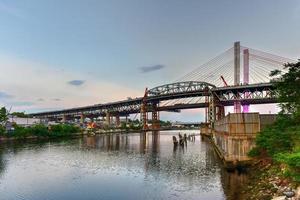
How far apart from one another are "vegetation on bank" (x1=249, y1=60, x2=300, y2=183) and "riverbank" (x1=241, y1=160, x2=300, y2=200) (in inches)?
33.2

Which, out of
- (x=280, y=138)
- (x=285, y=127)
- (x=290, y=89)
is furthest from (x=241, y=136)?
(x=290, y=89)

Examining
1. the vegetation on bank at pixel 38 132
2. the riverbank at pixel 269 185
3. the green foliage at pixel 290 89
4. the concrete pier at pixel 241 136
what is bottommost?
the vegetation on bank at pixel 38 132

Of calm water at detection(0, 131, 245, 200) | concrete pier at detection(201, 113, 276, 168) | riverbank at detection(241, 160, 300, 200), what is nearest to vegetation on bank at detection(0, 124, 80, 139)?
calm water at detection(0, 131, 245, 200)

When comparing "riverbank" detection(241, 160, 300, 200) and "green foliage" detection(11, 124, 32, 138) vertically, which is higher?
"riverbank" detection(241, 160, 300, 200)

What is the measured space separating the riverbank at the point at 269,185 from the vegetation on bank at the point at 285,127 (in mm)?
842

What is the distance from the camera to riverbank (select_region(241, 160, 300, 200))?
18.5 m

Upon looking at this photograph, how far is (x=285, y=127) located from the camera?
1197 inches

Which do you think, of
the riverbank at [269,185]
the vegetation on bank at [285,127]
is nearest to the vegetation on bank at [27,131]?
the vegetation on bank at [285,127]

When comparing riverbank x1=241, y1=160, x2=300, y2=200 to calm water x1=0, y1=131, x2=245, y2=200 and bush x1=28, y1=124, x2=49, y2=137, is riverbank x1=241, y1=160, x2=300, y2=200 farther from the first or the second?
bush x1=28, y1=124, x2=49, y2=137

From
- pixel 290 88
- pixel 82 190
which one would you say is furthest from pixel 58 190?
pixel 290 88

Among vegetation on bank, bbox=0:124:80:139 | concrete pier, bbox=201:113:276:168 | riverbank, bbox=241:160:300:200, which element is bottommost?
vegetation on bank, bbox=0:124:80:139

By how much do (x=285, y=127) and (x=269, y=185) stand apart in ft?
31.7

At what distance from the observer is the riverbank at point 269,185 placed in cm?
1845

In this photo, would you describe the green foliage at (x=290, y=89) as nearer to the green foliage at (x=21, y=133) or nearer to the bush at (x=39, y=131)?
the green foliage at (x=21, y=133)
